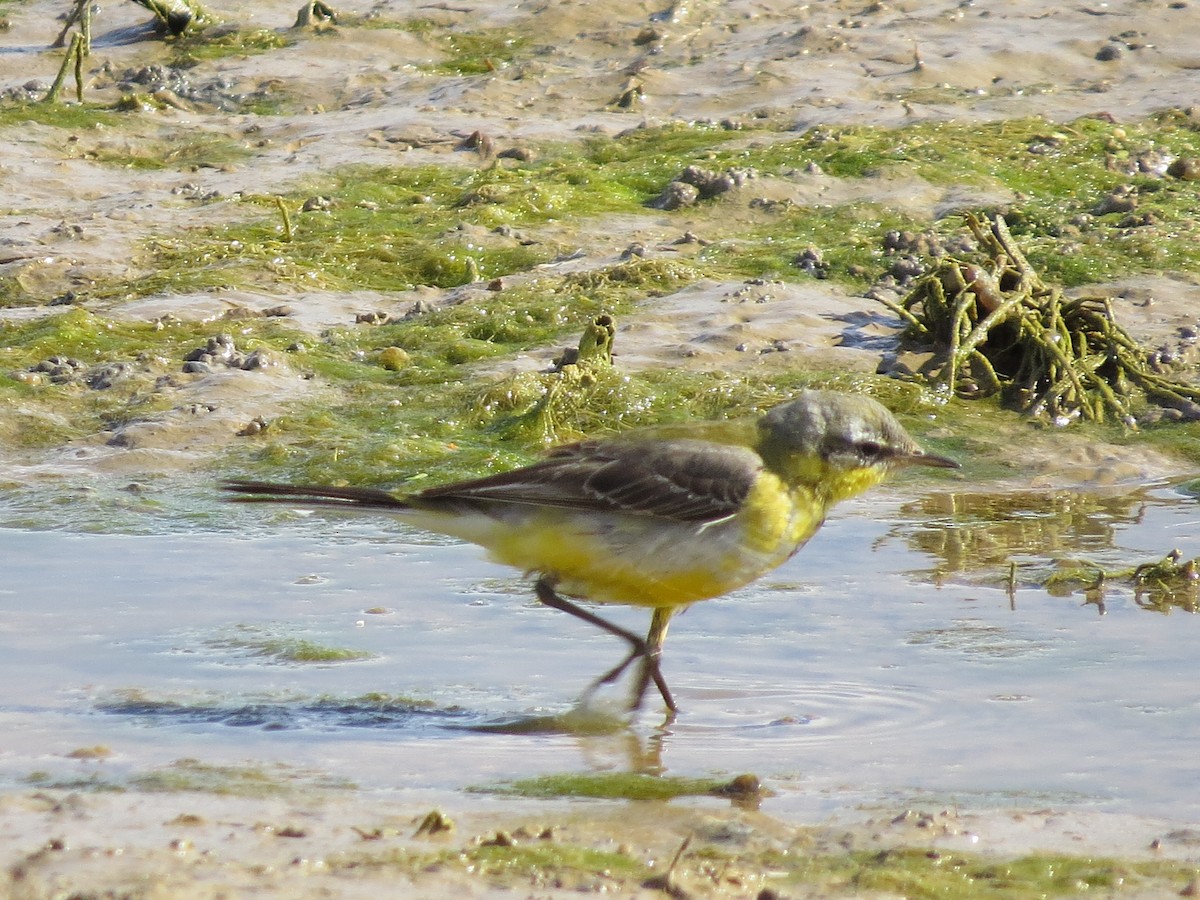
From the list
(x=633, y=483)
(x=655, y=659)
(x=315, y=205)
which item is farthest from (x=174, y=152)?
(x=655, y=659)

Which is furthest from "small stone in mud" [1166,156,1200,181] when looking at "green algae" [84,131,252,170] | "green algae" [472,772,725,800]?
"green algae" [472,772,725,800]

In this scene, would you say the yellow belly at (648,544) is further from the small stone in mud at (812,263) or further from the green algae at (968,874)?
the small stone in mud at (812,263)

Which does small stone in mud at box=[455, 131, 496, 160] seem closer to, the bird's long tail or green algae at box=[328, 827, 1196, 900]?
the bird's long tail

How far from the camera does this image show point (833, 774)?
16.6 feet

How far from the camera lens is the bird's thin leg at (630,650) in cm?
584

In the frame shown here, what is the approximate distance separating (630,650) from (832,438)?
1058 millimetres

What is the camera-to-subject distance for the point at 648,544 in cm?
579

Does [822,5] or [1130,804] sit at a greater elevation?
[822,5]

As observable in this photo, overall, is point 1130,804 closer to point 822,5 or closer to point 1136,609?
point 1136,609

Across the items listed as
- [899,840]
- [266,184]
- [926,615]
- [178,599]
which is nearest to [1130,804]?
[899,840]

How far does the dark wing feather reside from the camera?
577cm

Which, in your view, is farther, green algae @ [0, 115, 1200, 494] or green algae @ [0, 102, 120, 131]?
green algae @ [0, 102, 120, 131]

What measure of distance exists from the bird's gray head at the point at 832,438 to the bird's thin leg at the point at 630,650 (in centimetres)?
75

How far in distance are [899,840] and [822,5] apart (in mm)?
12624
